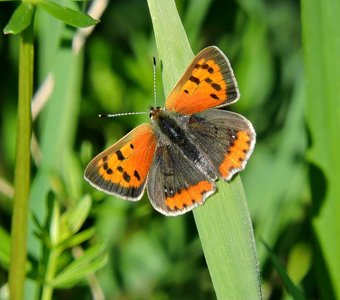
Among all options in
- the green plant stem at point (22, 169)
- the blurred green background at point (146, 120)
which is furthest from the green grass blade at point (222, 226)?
the blurred green background at point (146, 120)

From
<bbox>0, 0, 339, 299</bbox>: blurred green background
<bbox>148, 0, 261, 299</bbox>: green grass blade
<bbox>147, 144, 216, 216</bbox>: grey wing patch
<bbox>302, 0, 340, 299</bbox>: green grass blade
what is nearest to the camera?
<bbox>148, 0, 261, 299</bbox>: green grass blade

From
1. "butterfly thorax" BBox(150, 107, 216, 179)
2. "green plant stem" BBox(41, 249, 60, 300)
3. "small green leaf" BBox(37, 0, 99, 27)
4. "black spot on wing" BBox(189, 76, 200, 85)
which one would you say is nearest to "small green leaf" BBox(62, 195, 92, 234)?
"green plant stem" BBox(41, 249, 60, 300)

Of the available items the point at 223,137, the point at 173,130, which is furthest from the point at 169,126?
the point at 223,137

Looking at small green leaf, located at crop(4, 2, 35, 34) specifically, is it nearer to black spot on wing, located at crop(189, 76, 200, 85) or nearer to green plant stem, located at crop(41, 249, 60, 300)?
black spot on wing, located at crop(189, 76, 200, 85)

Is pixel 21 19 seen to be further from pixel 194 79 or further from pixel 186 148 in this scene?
pixel 186 148

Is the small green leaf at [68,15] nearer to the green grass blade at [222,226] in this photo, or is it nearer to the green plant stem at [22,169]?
the green plant stem at [22,169]

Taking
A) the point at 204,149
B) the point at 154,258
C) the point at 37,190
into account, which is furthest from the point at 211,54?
the point at 154,258
